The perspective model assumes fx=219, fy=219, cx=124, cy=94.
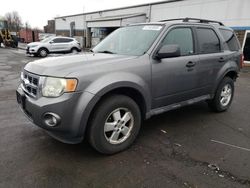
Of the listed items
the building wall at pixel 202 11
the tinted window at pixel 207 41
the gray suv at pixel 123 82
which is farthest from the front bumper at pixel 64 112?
the building wall at pixel 202 11

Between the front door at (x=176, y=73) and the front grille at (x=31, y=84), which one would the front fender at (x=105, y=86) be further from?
the front grille at (x=31, y=84)

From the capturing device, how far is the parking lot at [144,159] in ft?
8.34

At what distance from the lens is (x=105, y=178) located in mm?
2582

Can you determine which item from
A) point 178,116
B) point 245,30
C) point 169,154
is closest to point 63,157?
point 169,154

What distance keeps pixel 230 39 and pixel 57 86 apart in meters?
4.17

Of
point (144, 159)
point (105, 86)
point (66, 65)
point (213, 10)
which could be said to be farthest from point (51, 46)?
point (144, 159)

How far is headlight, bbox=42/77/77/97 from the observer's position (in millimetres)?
2580

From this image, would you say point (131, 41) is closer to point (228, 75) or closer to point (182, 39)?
point (182, 39)

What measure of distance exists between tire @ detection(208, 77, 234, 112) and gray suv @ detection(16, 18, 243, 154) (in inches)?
5.5

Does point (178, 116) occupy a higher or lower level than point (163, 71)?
lower

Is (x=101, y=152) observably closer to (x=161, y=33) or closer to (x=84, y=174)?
(x=84, y=174)

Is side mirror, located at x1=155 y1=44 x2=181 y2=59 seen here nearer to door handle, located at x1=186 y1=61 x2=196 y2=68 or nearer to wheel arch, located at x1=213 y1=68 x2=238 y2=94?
door handle, located at x1=186 y1=61 x2=196 y2=68

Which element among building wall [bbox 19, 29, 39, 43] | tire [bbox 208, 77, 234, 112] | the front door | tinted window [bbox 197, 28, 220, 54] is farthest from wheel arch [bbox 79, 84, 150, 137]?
building wall [bbox 19, 29, 39, 43]

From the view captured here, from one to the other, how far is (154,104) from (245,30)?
1314 cm
